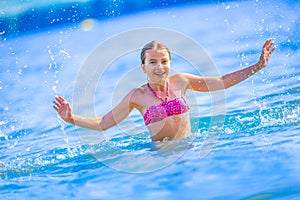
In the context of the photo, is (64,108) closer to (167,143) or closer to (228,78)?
(167,143)

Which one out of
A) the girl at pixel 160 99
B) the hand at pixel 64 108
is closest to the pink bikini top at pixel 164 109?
the girl at pixel 160 99

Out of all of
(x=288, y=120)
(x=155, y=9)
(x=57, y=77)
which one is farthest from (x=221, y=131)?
(x=155, y=9)

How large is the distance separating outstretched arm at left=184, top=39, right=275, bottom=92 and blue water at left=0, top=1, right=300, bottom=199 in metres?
0.38

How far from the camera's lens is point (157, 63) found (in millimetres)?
4152

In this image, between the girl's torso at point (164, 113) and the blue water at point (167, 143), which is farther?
the girl's torso at point (164, 113)

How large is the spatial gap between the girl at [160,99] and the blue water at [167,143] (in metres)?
0.16

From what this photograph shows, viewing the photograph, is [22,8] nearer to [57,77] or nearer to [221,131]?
[57,77]

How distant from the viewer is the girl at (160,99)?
13.7ft

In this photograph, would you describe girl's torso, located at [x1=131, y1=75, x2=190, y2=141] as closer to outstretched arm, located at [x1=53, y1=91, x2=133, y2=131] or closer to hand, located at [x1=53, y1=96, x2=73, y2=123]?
outstretched arm, located at [x1=53, y1=91, x2=133, y2=131]

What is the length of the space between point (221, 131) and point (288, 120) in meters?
0.55

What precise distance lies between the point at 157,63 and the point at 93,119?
0.66 m

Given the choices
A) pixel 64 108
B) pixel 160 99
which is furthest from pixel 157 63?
pixel 64 108

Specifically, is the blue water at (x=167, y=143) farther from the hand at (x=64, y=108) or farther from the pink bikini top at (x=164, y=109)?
the hand at (x=64, y=108)

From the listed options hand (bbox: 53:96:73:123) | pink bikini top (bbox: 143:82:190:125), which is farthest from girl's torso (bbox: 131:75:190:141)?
hand (bbox: 53:96:73:123)
